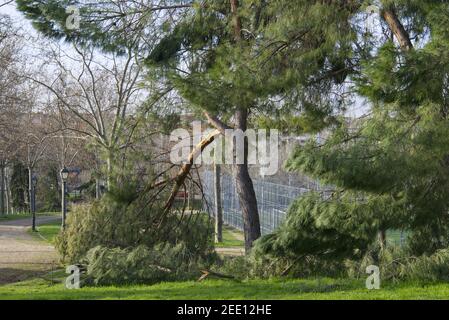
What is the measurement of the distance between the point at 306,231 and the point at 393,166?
2187mm

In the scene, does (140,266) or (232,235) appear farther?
(232,235)

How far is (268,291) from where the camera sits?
9.27 metres

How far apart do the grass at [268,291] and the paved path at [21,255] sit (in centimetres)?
901

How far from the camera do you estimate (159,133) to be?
48.4 feet

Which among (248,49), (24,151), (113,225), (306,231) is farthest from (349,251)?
(24,151)

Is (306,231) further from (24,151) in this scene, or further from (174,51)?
(24,151)

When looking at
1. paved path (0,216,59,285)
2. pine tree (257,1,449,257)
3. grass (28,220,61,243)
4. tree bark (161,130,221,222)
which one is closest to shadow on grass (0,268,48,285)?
paved path (0,216,59,285)

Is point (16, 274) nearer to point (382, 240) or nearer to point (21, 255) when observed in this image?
point (21, 255)

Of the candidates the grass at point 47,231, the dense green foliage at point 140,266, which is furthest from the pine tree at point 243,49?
the grass at point 47,231

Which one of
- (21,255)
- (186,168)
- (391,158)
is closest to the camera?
(391,158)

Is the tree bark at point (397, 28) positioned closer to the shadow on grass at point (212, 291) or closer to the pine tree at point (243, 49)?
the pine tree at point (243, 49)

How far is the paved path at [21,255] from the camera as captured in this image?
19391mm

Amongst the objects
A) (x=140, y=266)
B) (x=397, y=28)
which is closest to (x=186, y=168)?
(x=140, y=266)

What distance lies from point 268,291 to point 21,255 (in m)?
16.5
